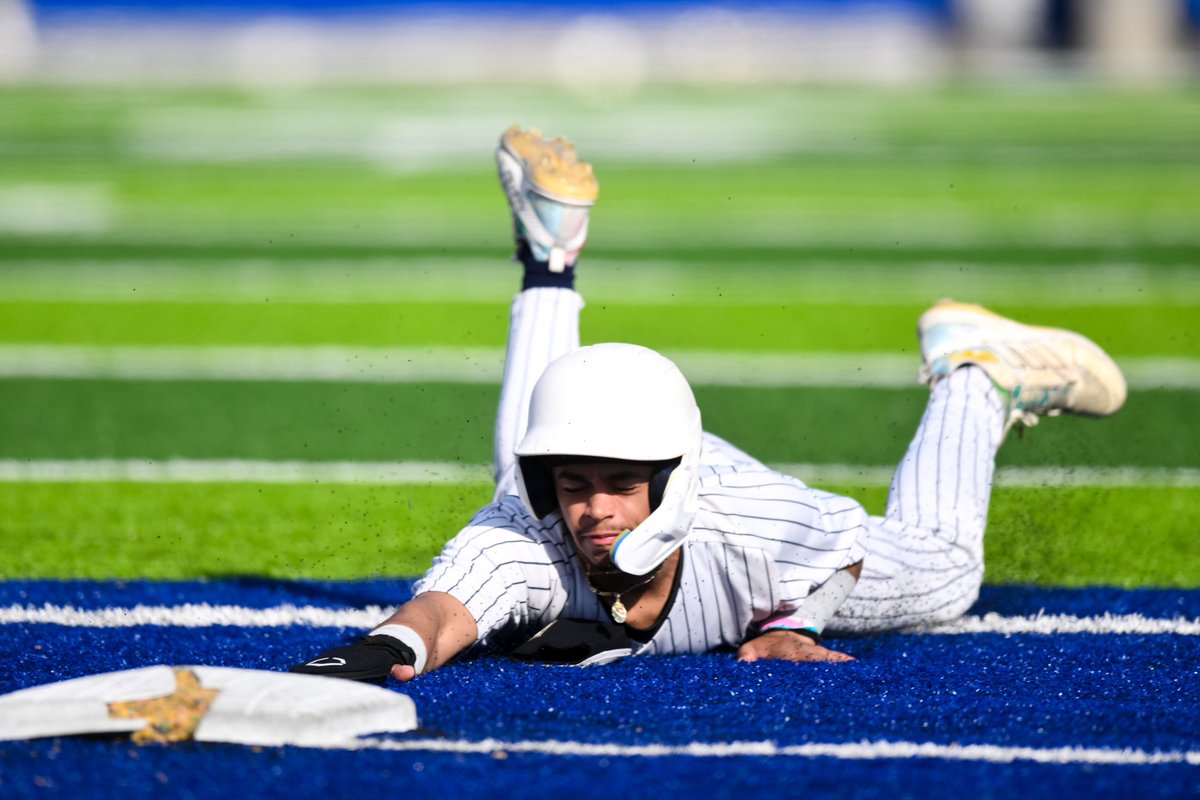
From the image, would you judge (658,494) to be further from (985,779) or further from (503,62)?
(503,62)

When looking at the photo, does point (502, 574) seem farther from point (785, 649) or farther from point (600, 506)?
point (785, 649)

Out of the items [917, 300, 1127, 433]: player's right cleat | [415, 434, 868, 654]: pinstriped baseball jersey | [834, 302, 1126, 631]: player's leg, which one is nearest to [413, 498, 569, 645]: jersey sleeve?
[415, 434, 868, 654]: pinstriped baseball jersey

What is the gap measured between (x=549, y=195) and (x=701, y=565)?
1.44m

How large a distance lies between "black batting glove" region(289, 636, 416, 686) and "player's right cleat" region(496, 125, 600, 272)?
1.76 metres

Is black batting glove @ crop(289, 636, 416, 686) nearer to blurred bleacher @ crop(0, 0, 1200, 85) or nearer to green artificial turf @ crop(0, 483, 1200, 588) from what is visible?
green artificial turf @ crop(0, 483, 1200, 588)

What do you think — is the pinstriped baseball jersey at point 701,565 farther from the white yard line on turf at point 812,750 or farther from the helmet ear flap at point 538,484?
the white yard line on turf at point 812,750

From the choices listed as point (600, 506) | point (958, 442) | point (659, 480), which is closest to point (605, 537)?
point (600, 506)

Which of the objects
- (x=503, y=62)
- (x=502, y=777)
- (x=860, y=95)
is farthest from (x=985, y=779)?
(x=503, y=62)

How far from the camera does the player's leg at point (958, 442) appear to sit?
434 centimetres

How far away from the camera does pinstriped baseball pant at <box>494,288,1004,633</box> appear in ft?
14.2

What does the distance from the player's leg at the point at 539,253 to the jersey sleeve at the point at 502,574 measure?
2.59ft

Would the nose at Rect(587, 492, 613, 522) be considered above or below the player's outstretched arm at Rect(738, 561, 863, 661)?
above

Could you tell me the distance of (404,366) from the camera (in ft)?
29.8

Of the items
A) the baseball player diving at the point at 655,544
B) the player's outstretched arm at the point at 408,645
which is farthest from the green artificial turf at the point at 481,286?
the player's outstretched arm at the point at 408,645
